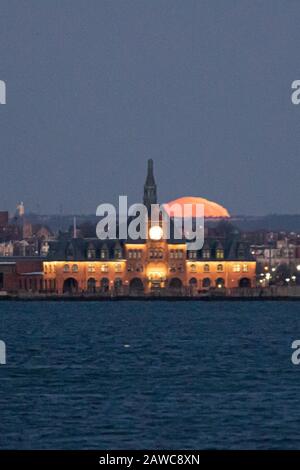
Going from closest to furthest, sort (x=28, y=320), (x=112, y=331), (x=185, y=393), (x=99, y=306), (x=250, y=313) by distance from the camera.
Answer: (x=185, y=393), (x=112, y=331), (x=28, y=320), (x=250, y=313), (x=99, y=306)

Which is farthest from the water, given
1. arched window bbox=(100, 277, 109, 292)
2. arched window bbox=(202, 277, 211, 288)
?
arched window bbox=(202, 277, 211, 288)

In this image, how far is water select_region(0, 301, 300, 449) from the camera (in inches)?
2156

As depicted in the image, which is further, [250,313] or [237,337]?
[250,313]

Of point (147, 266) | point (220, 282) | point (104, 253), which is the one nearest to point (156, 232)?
point (147, 266)

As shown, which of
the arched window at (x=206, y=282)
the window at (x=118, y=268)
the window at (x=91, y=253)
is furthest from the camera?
the arched window at (x=206, y=282)

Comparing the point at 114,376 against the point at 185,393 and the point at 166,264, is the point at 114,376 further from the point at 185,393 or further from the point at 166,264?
the point at 166,264

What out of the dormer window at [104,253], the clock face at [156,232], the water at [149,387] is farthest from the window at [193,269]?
the water at [149,387]

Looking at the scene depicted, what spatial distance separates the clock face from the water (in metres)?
67.3

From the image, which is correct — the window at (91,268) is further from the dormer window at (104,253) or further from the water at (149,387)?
the water at (149,387)

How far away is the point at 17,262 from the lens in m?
193

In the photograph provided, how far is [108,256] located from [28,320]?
51887mm

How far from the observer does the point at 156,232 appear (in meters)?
186

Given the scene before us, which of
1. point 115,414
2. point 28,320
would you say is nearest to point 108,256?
point 28,320

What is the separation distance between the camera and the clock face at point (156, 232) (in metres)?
185
